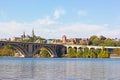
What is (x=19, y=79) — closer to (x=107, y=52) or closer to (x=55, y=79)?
(x=55, y=79)

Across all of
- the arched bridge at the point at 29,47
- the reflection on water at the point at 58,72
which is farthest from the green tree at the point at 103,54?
the reflection on water at the point at 58,72

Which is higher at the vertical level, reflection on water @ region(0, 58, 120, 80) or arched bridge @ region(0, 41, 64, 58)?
arched bridge @ region(0, 41, 64, 58)

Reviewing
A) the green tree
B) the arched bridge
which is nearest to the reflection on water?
the arched bridge

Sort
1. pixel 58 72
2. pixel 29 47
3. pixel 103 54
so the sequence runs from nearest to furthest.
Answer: pixel 58 72, pixel 29 47, pixel 103 54

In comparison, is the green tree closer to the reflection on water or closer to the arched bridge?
the arched bridge

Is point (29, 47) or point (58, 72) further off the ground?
point (29, 47)

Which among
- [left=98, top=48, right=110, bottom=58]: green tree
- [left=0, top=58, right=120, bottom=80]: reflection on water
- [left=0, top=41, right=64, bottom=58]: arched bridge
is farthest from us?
[left=98, top=48, right=110, bottom=58]: green tree

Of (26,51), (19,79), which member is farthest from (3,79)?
(26,51)

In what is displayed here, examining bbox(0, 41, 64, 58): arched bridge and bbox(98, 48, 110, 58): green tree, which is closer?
bbox(0, 41, 64, 58): arched bridge

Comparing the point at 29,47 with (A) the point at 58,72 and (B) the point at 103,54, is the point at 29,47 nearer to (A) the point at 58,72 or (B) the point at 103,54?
(B) the point at 103,54

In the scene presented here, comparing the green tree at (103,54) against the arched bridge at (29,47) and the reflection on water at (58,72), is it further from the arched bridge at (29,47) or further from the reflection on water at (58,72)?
the reflection on water at (58,72)

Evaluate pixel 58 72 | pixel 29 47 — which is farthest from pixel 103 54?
pixel 58 72

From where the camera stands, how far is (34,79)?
36.8 m

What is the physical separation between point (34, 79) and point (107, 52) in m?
164
